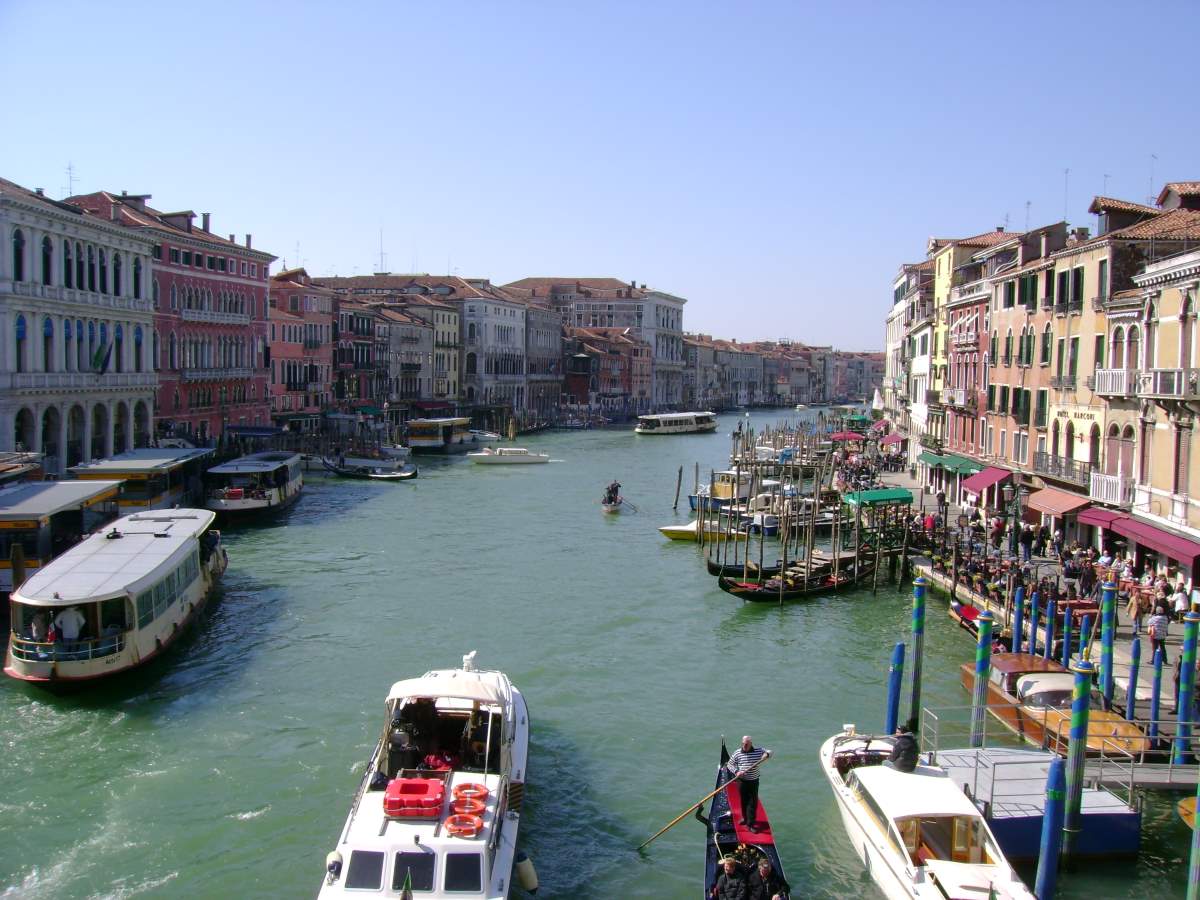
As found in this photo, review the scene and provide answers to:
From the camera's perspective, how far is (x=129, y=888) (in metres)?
8.55

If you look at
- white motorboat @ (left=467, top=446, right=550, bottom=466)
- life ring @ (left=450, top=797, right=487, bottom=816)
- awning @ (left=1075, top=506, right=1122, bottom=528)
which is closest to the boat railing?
life ring @ (left=450, top=797, right=487, bottom=816)

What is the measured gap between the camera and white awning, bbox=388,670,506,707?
937 centimetres

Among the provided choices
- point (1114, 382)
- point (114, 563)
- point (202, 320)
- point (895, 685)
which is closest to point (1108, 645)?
point (895, 685)

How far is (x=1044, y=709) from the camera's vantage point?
440 inches

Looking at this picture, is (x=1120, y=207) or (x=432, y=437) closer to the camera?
(x=1120, y=207)

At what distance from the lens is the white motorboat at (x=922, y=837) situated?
7.71 meters

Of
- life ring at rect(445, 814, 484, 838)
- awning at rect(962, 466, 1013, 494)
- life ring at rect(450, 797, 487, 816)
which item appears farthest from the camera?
awning at rect(962, 466, 1013, 494)

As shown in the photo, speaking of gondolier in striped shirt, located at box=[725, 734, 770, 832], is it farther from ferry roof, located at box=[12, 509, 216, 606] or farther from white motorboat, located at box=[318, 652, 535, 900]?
ferry roof, located at box=[12, 509, 216, 606]

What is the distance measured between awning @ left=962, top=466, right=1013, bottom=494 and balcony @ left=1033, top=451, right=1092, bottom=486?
0.96 meters

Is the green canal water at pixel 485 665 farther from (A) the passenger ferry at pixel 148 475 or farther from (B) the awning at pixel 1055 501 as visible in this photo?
(B) the awning at pixel 1055 501

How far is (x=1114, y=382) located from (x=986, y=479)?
213 inches

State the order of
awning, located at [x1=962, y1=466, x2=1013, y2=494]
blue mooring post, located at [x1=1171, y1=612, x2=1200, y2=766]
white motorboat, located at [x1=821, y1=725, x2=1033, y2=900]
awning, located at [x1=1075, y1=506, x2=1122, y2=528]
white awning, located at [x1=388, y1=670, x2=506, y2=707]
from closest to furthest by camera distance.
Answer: white motorboat, located at [x1=821, y1=725, x2=1033, y2=900] < white awning, located at [x1=388, y1=670, x2=506, y2=707] < blue mooring post, located at [x1=1171, y1=612, x2=1200, y2=766] < awning, located at [x1=1075, y1=506, x2=1122, y2=528] < awning, located at [x1=962, y1=466, x2=1013, y2=494]

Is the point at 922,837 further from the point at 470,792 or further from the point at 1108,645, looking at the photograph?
the point at 1108,645

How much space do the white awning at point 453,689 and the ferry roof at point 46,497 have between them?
8.01m
